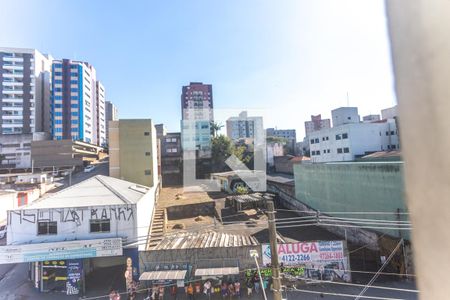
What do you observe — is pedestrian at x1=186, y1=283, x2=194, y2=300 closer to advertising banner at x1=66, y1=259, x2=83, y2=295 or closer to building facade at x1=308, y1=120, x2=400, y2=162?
advertising banner at x1=66, y1=259, x2=83, y2=295

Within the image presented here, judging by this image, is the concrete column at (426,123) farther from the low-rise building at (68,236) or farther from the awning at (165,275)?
the low-rise building at (68,236)

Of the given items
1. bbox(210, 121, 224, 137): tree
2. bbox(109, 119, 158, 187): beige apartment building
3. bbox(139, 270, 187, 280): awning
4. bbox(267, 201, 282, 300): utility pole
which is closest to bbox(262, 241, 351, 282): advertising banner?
bbox(139, 270, 187, 280): awning

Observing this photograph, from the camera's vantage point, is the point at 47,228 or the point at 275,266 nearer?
the point at 275,266

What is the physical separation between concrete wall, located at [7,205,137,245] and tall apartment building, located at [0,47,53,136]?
5341 centimetres

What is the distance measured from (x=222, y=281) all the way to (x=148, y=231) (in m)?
6.73

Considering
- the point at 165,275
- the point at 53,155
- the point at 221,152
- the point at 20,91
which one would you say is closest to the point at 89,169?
the point at 53,155

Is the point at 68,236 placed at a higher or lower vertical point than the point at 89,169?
lower

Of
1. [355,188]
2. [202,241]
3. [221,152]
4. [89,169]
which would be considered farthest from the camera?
[89,169]

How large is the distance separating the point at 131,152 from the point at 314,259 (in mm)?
22928

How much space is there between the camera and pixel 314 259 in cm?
1262

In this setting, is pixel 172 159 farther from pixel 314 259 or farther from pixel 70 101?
pixel 314 259

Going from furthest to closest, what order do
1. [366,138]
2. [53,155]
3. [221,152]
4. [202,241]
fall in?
[53,155]
[221,152]
[366,138]
[202,241]

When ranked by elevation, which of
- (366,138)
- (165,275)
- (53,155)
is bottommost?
(165,275)

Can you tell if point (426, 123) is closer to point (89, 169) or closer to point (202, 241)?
point (202, 241)
